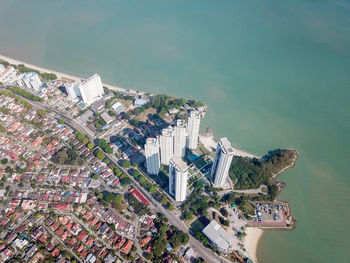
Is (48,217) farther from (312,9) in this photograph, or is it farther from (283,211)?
(312,9)

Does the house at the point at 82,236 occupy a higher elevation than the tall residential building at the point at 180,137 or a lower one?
lower

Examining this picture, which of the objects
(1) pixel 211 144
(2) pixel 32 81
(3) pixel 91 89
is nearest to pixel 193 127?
(1) pixel 211 144

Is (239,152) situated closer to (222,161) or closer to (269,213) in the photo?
(222,161)

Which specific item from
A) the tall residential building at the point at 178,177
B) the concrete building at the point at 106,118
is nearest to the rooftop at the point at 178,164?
the tall residential building at the point at 178,177

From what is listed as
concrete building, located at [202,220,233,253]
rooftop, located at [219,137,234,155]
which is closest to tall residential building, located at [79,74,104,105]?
rooftop, located at [219,137,234,155]

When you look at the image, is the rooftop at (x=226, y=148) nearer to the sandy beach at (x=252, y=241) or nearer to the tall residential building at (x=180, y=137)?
the tall residential building at (x=180, y=137)

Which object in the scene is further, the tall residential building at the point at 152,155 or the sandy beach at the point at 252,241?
the tall residential building at the point at 152,155
